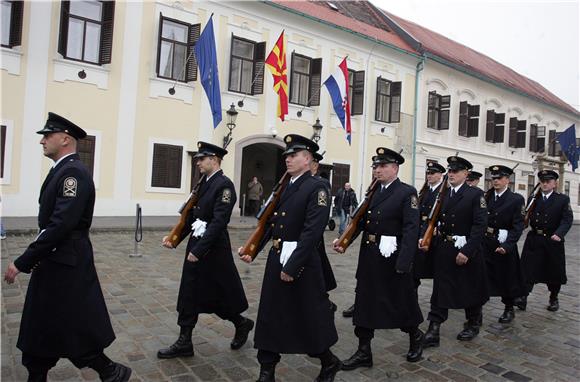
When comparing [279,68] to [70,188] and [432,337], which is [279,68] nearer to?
[432,337]

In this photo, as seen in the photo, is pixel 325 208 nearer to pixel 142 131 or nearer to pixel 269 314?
pixel 269 314

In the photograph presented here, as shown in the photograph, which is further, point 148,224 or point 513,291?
point 148,224

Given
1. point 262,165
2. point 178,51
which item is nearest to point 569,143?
point 262,165

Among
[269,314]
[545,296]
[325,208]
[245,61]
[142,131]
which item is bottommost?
[545,296]

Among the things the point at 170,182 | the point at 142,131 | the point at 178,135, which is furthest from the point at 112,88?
the point at 170,182

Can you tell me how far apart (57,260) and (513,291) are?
17.0ft

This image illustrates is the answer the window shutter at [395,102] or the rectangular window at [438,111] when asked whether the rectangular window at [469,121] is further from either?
the window shutter at [395,102]

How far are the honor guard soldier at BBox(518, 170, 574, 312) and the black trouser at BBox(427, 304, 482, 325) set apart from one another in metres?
1.82

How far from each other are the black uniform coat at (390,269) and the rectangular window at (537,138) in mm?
28973

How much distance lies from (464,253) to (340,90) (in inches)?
494

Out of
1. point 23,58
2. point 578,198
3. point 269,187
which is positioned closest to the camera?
point 23,58

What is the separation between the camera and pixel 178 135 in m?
14.8

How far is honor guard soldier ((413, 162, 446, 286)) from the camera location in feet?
19.6

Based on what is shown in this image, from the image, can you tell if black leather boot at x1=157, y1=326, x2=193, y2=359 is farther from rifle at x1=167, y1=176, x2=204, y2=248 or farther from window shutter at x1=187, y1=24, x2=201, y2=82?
window shutter at x1=187, y1=24, x2=201, y2=82
